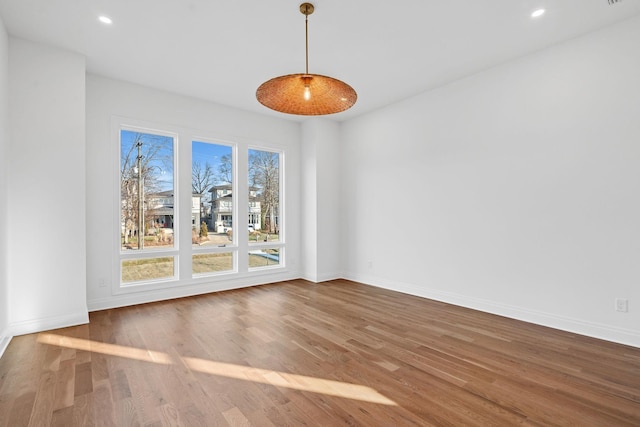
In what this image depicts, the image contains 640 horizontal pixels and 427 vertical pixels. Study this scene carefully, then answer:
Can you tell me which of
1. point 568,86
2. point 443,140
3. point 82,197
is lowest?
point 82,197

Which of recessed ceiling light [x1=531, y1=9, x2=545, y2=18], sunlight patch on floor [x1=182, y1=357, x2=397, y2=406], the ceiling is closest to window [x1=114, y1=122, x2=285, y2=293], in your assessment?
the ceiling

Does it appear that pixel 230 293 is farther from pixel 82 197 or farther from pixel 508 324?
pixel 508 324

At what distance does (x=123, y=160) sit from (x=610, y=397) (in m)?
5.51

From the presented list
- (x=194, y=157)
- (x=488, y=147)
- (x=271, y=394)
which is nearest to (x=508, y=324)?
(x=488, y=147)

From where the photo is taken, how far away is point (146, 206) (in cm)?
452

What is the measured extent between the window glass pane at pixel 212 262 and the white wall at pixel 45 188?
5.09 feet

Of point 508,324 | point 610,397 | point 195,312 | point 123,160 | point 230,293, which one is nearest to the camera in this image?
point 610,397

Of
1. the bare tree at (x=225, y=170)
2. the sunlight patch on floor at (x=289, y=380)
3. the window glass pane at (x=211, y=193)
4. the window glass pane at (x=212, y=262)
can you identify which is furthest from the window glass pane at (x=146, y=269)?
the sunlight patch on floor at (x=289, y=380)

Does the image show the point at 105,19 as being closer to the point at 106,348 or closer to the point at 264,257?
the point at 106,348

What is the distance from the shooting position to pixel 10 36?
3199mm

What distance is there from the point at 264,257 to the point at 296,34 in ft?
12.1

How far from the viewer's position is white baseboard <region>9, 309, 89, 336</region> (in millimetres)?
3160

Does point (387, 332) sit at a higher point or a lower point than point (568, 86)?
lower

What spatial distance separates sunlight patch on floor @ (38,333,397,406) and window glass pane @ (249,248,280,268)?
8.98 ft
